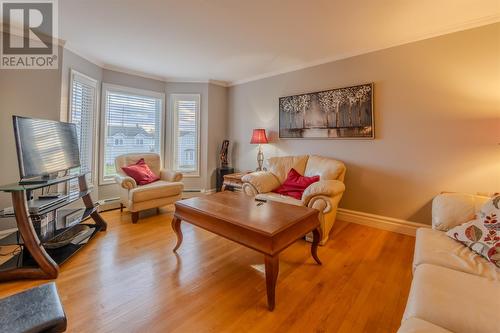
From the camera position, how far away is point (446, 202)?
179 centimetres

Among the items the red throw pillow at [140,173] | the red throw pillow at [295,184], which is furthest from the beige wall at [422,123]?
the red throw pillow at [140,173]

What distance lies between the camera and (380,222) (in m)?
3.06

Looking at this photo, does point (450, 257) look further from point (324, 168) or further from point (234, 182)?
point (234, 182)

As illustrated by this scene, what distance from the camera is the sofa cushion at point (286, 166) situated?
341 centimetres

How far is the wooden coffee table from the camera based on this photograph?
159 cm

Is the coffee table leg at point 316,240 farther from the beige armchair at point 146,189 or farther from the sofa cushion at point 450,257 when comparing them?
the beige armchair at point 146,189

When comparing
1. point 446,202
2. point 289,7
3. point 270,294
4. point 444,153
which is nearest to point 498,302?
point 446,202

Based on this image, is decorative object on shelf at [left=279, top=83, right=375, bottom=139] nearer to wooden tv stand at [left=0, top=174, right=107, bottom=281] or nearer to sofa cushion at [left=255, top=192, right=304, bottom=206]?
sofa cushion at [left=255, top=192, right=304, bottom=206]

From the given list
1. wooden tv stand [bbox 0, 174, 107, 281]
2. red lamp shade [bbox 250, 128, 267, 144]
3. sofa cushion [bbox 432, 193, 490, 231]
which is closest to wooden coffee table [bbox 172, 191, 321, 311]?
sofa cushion [bbox 432, 193, 490, 231]

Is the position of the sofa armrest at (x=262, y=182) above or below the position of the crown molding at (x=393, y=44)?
below

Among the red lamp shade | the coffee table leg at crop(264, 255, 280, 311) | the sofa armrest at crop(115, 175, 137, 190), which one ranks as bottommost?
the coffee table leg at crop(264, 255, 280, 311)

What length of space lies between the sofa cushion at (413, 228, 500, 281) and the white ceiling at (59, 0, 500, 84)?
6.99 feet

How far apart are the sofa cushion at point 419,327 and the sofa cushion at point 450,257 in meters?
0.59

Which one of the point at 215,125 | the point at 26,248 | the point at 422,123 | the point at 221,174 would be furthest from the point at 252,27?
the point at 26,248
